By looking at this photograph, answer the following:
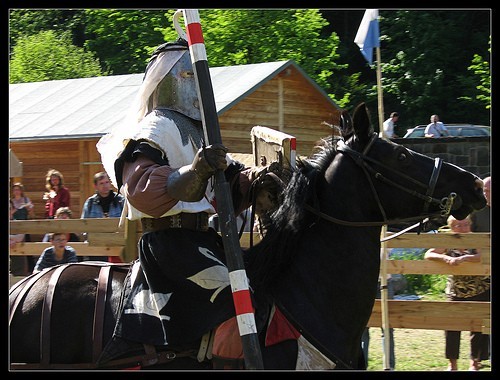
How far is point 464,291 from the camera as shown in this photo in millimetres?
7277

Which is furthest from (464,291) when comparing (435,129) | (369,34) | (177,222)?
(435,129)

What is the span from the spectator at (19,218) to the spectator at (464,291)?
4236mm

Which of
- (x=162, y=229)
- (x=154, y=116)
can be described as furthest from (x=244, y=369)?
(x=154, y=116)

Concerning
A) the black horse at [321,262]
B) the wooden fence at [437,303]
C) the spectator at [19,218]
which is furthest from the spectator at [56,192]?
the black horse at [321,262]

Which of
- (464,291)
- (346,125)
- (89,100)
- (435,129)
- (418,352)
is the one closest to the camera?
(346,125)

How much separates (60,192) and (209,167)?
654 cm

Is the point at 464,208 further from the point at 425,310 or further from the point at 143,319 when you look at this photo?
the point at 425,310

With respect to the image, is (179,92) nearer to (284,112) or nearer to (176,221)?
(176,221)

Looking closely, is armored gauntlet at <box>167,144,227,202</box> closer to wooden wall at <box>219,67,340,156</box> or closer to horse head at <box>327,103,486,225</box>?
horse head at <box>327,103,486,225</box>

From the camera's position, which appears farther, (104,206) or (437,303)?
(104,206)

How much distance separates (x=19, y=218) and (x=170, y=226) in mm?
5858

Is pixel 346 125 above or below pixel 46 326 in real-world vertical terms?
above

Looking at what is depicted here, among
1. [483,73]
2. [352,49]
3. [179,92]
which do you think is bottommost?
[179,92]

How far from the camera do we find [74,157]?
Result: 16.0 meters
